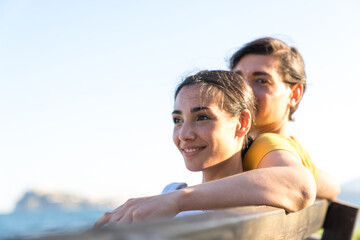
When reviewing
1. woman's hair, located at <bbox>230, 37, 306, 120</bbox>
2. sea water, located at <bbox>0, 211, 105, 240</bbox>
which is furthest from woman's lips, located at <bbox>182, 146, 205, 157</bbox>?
woman's hair, located at <bbox>230, 37, 306, 120</bbox>

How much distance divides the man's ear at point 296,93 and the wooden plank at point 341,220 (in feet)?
3.18

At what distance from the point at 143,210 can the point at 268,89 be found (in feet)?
6.41

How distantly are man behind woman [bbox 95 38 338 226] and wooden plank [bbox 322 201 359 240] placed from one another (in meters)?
0.10

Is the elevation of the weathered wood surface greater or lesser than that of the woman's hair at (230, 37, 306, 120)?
lesser

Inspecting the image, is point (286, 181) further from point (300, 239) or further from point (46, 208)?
point (46, 208)

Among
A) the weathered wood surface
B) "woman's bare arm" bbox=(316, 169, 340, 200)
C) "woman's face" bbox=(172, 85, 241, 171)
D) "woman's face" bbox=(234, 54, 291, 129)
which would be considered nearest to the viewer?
the weathered wood surface

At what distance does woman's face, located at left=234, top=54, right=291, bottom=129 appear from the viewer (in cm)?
305

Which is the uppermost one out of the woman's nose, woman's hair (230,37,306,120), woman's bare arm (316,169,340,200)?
woman's hair (230,37,306,120)

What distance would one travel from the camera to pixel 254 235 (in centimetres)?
102

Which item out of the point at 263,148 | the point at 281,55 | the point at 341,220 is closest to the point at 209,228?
the point at 263,148

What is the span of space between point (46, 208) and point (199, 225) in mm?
135108

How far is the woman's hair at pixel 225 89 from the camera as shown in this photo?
2.52 metres

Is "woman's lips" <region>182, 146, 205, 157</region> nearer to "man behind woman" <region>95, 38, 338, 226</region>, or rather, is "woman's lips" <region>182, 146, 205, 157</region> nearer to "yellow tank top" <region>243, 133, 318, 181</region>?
"man behind woman" <region>95, 38, 338, 226</region>

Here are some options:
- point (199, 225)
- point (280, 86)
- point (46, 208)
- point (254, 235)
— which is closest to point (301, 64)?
point (280, 86)
